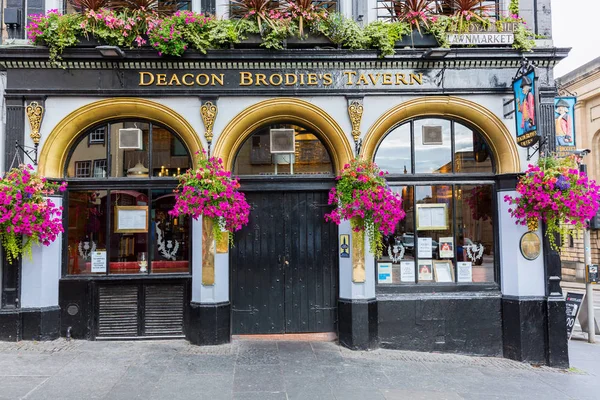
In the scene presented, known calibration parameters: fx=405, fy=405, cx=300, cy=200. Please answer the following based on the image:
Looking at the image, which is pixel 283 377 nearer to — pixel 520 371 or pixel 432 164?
pixel 520 371

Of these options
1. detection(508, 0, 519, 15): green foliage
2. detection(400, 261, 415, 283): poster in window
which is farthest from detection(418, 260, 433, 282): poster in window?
detection(508, 0, 519, 15): green foliage

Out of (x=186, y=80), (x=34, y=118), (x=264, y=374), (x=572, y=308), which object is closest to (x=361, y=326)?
(x=264, y=374)

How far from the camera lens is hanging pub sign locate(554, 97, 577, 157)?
7.69 metres

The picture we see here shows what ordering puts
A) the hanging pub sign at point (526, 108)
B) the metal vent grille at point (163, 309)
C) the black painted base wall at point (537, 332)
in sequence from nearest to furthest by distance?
the hanging pub sign at point (526, 108), the black painted base wall at point (537, 332), the metal vent grille at point (163, 309)

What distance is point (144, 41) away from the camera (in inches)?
284

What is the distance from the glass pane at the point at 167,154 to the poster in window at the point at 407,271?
452 cm

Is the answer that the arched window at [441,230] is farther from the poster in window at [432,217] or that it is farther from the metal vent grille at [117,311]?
the metal vent grille at [117,311]

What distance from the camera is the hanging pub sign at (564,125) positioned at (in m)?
7.69

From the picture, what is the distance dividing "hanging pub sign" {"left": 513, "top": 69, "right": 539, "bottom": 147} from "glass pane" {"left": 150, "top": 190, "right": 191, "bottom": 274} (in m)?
6.21

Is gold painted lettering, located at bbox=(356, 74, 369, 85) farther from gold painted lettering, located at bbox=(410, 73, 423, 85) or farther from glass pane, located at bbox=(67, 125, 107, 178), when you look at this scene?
glass pane, located at bbox=(67, 125, 107, 178)

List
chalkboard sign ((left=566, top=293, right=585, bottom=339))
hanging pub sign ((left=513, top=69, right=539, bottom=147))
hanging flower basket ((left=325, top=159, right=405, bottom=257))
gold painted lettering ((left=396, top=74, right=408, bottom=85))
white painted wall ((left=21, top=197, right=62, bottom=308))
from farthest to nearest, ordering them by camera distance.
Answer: chalkboard sign ((left=566, top=293, right=585, bottom=339)) < gold painted lettering ((left=396, top=74, right=408, bottom=85)) < white painted wall ((left=21, top=197, right=62, bottom=308)) < hanging flower basket ((left=325, top=159, right=405, bottom=257)) < hanging pub sign ((left=513, top=69, right=539, bottom=147))

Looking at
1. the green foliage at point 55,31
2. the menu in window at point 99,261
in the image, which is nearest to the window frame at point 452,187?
the menu in window at point 99,261

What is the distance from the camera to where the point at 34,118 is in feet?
24.2

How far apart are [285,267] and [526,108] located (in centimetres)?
508
